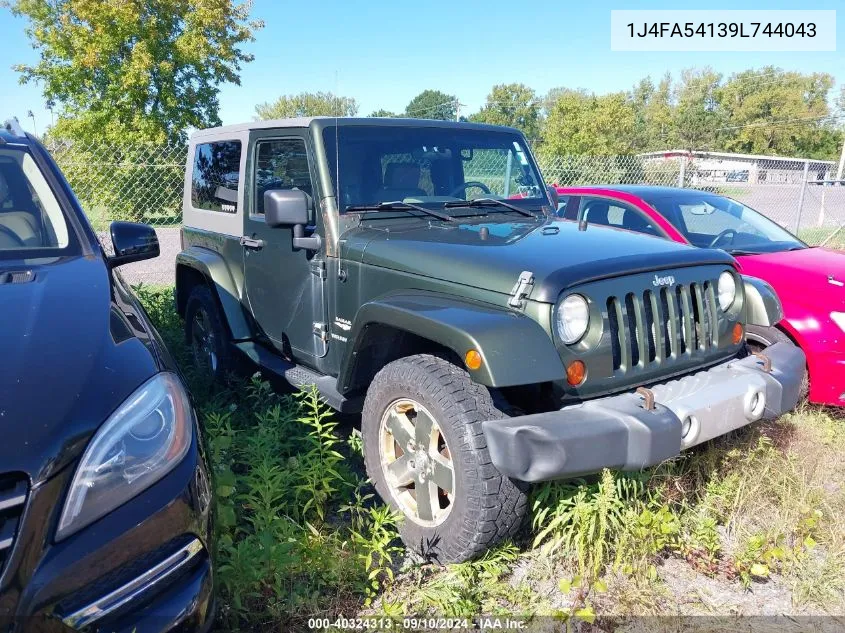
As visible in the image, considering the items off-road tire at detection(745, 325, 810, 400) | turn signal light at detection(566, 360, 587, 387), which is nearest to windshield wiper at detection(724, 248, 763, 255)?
off-road tire at detection(745, 325, 810, 400)

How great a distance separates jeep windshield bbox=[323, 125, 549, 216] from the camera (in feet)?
11.5

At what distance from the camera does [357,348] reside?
3.03m

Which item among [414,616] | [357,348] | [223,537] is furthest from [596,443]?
[223,537]

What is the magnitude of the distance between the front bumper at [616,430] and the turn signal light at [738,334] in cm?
46

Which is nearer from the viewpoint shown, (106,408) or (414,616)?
(106,408)

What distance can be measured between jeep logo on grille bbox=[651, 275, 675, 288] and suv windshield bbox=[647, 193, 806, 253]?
246 centimetres

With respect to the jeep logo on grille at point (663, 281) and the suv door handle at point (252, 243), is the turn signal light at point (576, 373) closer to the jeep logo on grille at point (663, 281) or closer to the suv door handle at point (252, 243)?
the jeep logo on grille at point (663, 281)

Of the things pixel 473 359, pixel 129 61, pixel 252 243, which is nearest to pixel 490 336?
pixel 473 359

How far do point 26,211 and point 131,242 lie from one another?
449 mm

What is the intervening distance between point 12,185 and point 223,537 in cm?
189

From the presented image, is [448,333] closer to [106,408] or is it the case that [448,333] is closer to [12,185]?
[106,408]

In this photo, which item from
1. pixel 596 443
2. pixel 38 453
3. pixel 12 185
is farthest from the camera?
pixel 12 185

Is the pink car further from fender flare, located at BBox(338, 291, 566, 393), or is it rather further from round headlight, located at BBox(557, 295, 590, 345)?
fender flare, located at BBox(338, 291, 566, 393)

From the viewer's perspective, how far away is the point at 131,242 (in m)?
3.14
